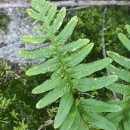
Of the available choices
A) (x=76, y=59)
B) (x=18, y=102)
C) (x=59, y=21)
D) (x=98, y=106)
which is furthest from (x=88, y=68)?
(x=18, y=102)

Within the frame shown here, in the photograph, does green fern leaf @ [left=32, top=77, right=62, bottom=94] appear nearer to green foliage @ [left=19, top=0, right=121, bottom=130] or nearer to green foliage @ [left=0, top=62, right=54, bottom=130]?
green foliage @ [left=19, top=0, right=121, bottom=130]

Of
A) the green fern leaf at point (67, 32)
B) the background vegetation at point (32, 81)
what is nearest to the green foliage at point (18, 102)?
the background vegetation at point (32, 81)

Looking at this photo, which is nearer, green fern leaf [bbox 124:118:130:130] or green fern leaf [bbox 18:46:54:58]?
green fern leaf [bbox 18:46:54:58]

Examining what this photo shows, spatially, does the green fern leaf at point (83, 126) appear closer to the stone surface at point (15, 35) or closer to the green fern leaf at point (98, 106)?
the green fern leaf at point (98, 106)

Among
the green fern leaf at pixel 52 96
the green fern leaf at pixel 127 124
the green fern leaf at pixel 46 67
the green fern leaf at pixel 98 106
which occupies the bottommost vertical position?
the green fern leaf at pixel 127 124

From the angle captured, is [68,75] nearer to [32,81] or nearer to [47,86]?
[47,86]

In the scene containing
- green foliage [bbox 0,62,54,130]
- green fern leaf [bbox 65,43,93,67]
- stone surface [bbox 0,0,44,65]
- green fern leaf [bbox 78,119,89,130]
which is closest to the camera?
green fern leaf [bbox 65,43,93,67]

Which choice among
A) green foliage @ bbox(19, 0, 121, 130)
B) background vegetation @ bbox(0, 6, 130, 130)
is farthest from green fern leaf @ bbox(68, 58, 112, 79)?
background vegetation @ bbox(0, 6, 130, 130)
